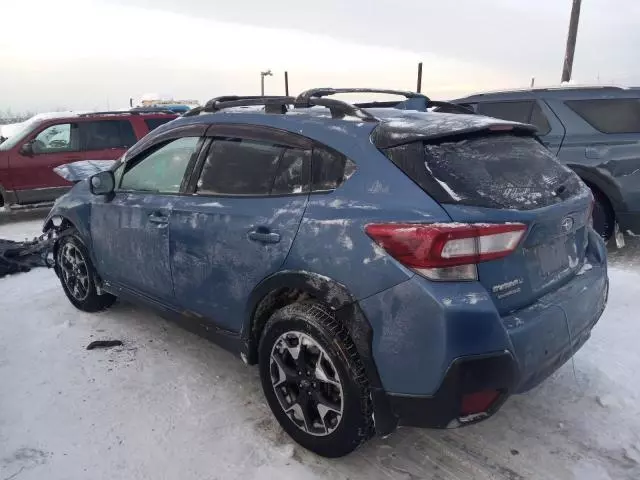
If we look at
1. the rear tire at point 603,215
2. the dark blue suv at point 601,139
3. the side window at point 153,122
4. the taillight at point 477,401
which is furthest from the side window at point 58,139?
the taillight at point 477,401

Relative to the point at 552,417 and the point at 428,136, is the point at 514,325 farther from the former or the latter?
the point at 552,417

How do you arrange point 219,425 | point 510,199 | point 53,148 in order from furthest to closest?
point 53,148, point 219,425, point 510,199

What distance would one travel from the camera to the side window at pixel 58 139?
28.7 ft

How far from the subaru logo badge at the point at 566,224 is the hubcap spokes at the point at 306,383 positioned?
1.25m

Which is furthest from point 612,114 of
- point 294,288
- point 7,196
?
Answer: point 7,196

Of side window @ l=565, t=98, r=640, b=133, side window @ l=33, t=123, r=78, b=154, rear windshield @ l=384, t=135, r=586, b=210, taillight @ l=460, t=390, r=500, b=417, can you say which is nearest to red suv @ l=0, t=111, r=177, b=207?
side window @ l=33, t=123, r=78, b=154

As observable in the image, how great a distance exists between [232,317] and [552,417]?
1.84m

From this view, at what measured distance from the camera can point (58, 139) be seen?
8.88 meters

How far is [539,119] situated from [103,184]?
5.01 meters

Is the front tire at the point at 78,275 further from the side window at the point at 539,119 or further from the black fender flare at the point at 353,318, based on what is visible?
the side window at the point at 539,119

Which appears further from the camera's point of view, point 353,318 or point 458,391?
point 353,318

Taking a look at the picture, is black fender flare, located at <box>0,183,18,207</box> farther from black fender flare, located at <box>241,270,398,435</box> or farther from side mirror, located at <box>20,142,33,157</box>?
black fender flare, located at <box>241,270,398,435</box>

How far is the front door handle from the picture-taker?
2547 mm

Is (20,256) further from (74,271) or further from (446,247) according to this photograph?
(446,247)
